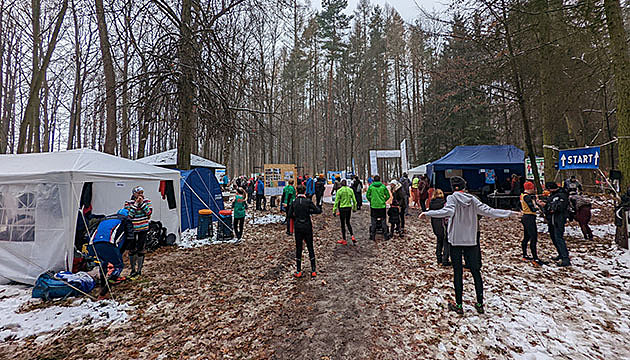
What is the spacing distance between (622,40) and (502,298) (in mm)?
6128

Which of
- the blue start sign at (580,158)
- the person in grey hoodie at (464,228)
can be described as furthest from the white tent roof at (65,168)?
the blue start sign at (580,158)

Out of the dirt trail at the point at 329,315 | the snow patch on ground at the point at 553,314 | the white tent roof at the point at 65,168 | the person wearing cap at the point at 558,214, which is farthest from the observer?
the person wearing cap at the point at 558,214

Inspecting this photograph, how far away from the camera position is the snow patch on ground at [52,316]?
11.9ft

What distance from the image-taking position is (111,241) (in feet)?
15.5

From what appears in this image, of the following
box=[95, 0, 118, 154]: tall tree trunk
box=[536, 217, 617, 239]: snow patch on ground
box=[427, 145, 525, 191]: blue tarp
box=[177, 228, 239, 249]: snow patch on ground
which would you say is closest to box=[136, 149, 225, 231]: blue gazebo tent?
box=[177, 228, 239, 249]: snow patch on ground

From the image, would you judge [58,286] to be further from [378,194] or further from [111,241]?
[378,194]

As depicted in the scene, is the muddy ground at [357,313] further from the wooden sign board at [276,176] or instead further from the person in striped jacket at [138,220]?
the wooden sign board at [276,176]

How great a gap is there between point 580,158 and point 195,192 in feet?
36.7

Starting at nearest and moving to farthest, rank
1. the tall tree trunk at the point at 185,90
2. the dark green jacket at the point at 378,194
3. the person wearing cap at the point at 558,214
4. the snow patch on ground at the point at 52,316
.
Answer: the snow patch on ground at the point at 52,316 < the person wearing cap at the point at 558,214 < the tall tree trunk at the point at 185,90 < the dark green jacket at the point at 378,194

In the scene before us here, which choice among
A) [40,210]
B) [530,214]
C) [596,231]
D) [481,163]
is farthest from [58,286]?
[481,163]

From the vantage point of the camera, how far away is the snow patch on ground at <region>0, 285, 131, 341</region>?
3.61 m

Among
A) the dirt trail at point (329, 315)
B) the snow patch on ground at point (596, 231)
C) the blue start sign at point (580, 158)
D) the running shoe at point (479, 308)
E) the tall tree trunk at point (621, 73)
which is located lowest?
the dirt trail at point (329, 315)

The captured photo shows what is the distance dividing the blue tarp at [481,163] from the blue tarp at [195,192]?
10986 mm

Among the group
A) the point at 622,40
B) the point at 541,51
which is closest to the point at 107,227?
the point at 622,40
